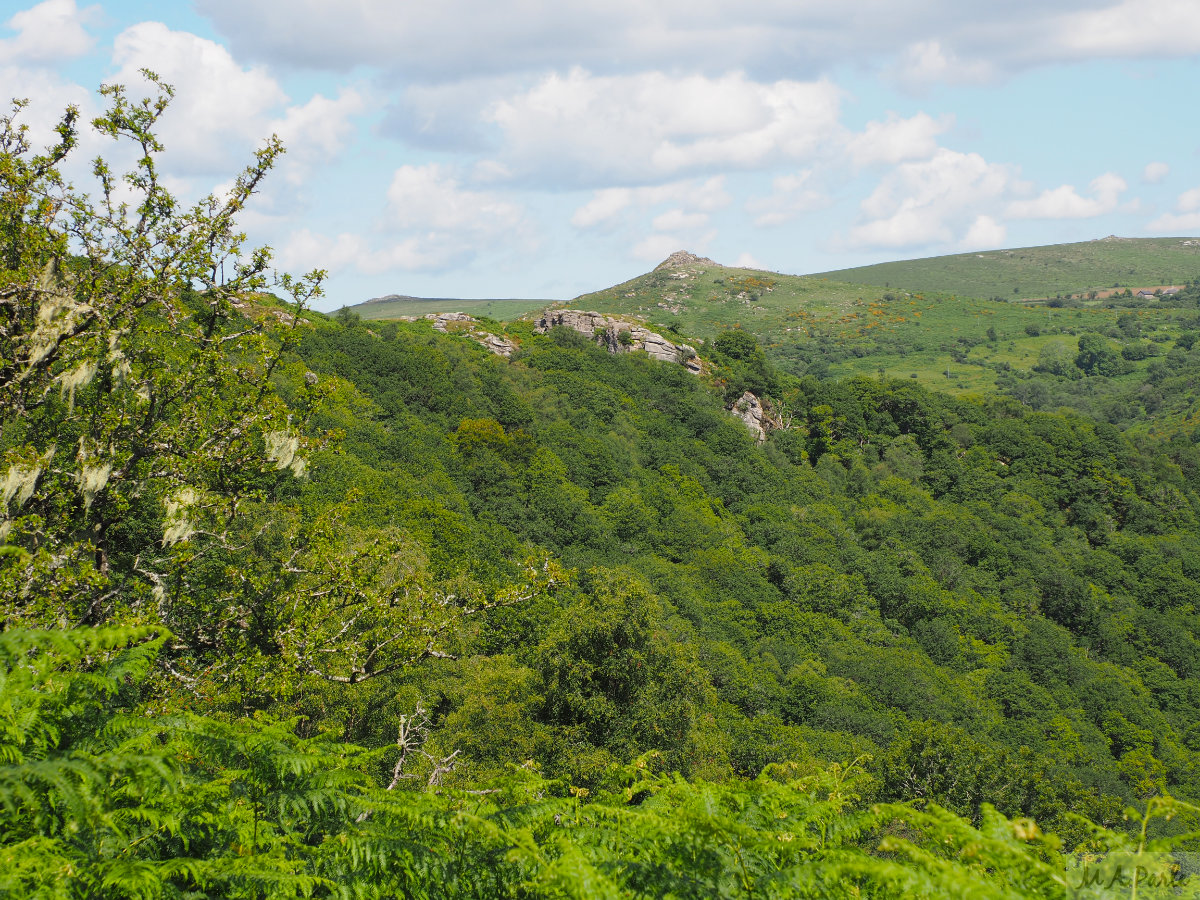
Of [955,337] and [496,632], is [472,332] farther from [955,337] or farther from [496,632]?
[955,337]

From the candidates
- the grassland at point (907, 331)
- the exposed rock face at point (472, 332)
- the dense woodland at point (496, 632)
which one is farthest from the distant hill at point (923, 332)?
the dense woodland at point (496, 632)

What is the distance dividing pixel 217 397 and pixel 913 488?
89737 mm

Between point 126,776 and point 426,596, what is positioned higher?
point 126,776

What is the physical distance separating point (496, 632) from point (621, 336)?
8659cm

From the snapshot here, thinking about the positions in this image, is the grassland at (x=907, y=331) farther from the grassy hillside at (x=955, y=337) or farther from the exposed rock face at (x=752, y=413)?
the exposed rock face at (x=752, y=413)

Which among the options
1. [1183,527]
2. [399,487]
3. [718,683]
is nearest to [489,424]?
[399,487]

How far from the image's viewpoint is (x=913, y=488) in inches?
3533

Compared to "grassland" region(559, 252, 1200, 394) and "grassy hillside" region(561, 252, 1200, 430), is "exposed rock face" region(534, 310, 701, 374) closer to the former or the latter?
"grassy hillside" region(561, 252, 1200, 430)

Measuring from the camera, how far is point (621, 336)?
108 m

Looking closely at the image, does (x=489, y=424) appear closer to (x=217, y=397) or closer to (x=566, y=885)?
(x=217, y=397)

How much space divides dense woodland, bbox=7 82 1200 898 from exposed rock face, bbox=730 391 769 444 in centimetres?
986

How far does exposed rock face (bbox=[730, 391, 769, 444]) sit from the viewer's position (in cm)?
9944

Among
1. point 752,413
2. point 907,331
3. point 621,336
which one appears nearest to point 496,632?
point 752,413

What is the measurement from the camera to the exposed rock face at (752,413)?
9944cm
